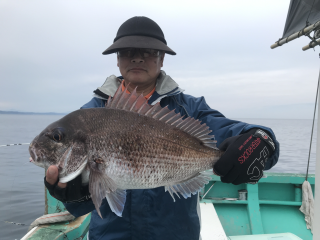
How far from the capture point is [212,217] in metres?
3.86

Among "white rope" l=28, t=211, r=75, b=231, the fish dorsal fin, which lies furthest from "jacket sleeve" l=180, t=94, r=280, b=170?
"white rope" l=28, t=211, r=75, b=231

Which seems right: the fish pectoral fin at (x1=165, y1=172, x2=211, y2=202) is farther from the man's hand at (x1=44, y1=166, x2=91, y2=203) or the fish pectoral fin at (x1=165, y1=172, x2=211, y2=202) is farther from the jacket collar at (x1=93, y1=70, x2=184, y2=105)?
the jacket collar at (x1=93, y1=70, x2=184, y2=105)

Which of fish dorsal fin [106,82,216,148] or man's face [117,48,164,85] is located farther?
man's face [117,48,164,85]

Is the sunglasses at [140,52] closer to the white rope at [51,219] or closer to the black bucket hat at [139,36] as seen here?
the black bucket hat at [139,36]

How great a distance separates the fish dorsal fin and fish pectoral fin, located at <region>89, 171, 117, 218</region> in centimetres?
55

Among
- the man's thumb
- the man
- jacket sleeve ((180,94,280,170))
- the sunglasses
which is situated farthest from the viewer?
the sunglasses

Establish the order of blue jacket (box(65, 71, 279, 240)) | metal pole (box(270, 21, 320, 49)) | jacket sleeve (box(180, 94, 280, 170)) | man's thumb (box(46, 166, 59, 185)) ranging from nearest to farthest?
man's thumb (box(46, 166, 59, 185)) → jacket sleeve (box(180, 94, 280, 170)) → blue jacket (box(65, 71, 279, 240)) → metal pole (box(270, 21, 320, 49))

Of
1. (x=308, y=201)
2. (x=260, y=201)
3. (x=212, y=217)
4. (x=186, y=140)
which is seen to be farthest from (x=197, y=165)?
(x=308, y=201)

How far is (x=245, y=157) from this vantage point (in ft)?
5.93

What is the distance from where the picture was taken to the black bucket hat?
215 cm

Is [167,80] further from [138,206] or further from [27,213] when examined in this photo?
[27,213]

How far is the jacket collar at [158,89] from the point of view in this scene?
242 centimetres

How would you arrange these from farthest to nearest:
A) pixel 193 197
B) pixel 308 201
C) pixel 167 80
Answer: pixel 308 201 < pixel 167 80 < pixel 193 197

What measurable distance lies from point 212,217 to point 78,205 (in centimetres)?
267
